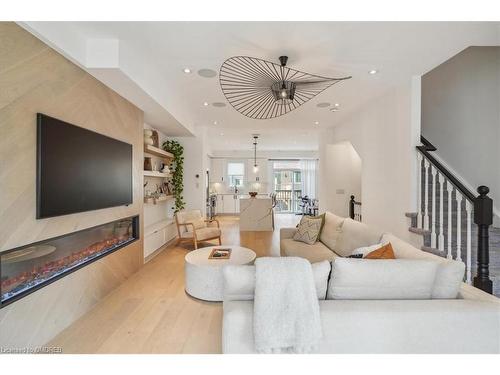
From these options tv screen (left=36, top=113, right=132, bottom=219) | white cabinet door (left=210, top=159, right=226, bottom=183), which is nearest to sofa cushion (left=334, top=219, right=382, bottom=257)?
tv screen (left=36, top=113, right=132, bottom=219)

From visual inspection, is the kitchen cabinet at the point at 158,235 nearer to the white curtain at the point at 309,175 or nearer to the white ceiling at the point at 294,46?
the white ceiling at the point at 294,46

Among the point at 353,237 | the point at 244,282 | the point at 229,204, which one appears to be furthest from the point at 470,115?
the point at 229,204

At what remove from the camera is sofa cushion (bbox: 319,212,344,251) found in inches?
135

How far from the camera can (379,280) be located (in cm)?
154

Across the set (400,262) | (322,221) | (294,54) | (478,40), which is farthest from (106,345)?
(478,40)

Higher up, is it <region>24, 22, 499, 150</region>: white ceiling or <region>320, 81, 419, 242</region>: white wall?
<region>24, 22, 499, 150</region>: white ceiling

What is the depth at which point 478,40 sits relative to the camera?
2426mm

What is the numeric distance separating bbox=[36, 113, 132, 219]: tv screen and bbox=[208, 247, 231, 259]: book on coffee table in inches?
53.8

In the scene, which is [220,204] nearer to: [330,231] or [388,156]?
[330,231]

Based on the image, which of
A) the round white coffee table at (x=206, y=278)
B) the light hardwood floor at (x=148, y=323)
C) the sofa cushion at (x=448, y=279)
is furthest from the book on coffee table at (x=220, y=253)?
the sofa cushion at (x=448, y=279)

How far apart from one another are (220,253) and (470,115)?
14.4ft

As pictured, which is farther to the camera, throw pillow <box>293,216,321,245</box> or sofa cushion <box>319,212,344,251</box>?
throw pillow <box>293,216,321,245</box>

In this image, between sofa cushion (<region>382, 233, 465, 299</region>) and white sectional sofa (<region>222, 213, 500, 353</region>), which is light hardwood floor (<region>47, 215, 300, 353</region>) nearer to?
white sectional sofa (<region>222, 213, 500, 353</region>)

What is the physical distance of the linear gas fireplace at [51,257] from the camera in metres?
1.84
